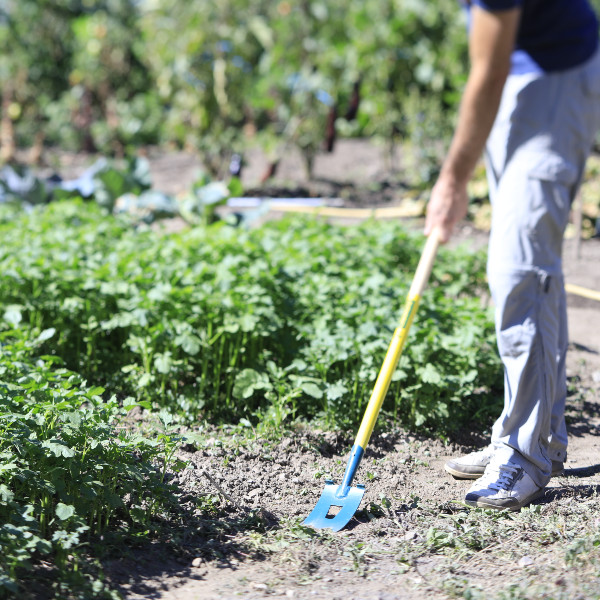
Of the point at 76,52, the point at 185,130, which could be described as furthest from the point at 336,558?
the point at 76,52

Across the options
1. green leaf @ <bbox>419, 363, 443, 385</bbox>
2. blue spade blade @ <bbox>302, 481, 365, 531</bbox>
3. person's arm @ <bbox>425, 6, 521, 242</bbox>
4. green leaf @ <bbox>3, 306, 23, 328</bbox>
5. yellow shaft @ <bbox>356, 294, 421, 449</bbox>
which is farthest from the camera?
green leaf @ <bbox>3, 306, 23, 328</bbox>

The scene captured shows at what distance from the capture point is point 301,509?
254cm

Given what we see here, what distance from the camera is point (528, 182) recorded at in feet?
7.64

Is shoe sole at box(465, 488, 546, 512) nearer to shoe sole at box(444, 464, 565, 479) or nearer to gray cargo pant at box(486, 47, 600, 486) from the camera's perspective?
gray cargo pant at box(486, 47, 600, 486)

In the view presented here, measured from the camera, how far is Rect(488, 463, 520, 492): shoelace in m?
2.46

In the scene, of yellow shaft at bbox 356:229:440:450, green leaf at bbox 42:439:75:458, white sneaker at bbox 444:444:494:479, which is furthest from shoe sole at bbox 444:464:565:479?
green leaf at bbox 42:439:75:458

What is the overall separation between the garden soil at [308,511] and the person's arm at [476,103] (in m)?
0.84

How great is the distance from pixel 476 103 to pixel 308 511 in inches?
50.2

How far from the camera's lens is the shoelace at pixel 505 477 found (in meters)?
2.46

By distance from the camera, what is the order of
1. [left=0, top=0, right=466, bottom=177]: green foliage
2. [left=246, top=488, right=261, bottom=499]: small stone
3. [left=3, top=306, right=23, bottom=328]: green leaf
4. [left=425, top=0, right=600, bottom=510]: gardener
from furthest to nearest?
[left=0, top=0, right=466, bottom=177]: green foliage → [left=3, top=306, right=23, bottom=328]: green leaf → [left=246, top=488, right=261, bottom=499]: small stone → [left=425, top=0, right=600, bottom=510]: gardener

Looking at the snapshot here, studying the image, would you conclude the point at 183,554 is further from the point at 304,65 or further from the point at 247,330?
the point at 304,65

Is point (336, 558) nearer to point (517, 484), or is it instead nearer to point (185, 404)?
point (517, 484)

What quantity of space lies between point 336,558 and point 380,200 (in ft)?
19.5

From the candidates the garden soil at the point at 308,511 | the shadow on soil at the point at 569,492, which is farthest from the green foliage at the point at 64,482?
the shadow on soil at the point at 569,492
